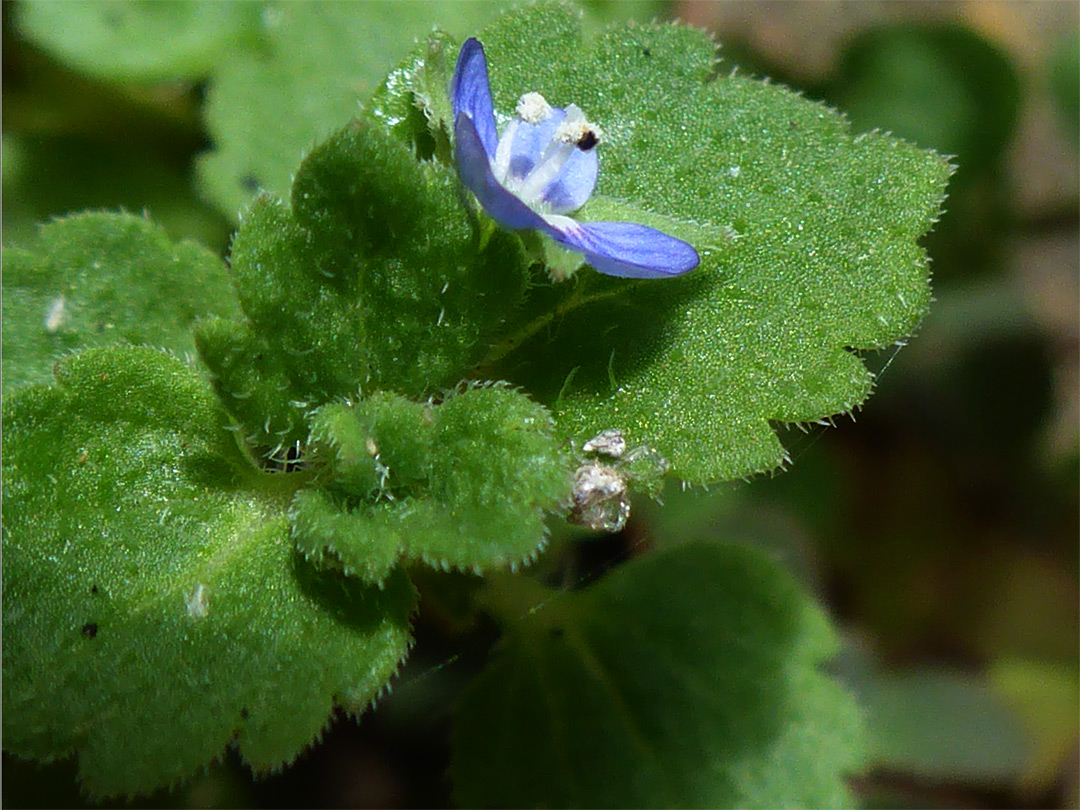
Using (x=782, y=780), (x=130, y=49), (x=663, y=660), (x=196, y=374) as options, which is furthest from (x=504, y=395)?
(x=130, y=49)

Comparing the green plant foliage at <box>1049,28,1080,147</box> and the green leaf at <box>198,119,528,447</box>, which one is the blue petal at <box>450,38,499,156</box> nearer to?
the green leaf at <box>198,119,528,447</box>

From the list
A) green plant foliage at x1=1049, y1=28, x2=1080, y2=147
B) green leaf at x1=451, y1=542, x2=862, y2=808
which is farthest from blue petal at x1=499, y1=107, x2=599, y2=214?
green plant foliage at x1=1049, y1=28, x2=1080, y2=147

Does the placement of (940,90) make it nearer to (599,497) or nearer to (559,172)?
(559,172)

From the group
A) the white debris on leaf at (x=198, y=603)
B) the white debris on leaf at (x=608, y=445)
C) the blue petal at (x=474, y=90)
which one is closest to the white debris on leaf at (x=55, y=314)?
the white debris on leaf at (x=198, y=603)

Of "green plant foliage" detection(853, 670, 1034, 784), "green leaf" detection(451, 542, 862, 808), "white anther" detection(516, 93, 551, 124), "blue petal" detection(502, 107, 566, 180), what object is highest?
"white anther" detection(516, 93, 551, 124)

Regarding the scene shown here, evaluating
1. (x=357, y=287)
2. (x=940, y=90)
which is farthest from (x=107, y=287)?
(x=940, y=90)

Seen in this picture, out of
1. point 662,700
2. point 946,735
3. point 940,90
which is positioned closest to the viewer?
point 662,700

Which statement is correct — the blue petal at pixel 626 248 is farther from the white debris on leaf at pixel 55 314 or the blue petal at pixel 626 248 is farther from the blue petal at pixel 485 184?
the white debris on leaf at pixel 55 314

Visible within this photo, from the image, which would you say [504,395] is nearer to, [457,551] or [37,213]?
[457,551]
